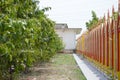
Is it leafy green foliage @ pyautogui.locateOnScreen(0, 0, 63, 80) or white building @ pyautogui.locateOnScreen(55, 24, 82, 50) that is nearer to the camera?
leafy green foliage @ pyautogui.locateOnScreen(0, 0, 63, 80)

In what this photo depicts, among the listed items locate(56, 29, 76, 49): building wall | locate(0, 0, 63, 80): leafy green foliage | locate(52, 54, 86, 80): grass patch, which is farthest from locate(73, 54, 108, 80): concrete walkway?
locate(56, 29, 76, 49): building wall

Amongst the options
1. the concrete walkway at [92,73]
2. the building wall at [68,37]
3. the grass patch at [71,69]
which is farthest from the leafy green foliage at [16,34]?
the building wall at [68,37]

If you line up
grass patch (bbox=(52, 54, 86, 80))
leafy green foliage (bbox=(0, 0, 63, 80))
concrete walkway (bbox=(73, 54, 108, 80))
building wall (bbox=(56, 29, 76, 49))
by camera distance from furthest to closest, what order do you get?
building wall (bbox=(56, 29, 76, 49)) < grass patch (bbox=(52, 54, 86, 80)) < concrete walkway (bbox=(73, 54, 108, 80)) < leafy green foliage (bbox=(0, 0, 63, 80))

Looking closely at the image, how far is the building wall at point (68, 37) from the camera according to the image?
147 ft

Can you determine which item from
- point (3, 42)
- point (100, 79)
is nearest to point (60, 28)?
point (100, 79)

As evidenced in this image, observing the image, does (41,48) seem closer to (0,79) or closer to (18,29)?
(0,79)

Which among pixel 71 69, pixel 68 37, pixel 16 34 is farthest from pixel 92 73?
pixel 68 37

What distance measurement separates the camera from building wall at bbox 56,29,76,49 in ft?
147

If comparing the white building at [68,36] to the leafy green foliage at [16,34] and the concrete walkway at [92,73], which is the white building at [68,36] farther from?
the leafy green foliage at [16,34]

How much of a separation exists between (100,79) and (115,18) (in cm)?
232

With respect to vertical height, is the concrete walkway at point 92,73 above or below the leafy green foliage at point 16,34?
below

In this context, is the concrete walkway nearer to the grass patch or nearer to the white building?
the grass patch

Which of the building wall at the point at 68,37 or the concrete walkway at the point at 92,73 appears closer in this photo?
the concrete walkway at the point at 92,73

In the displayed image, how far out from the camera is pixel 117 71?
902cm
